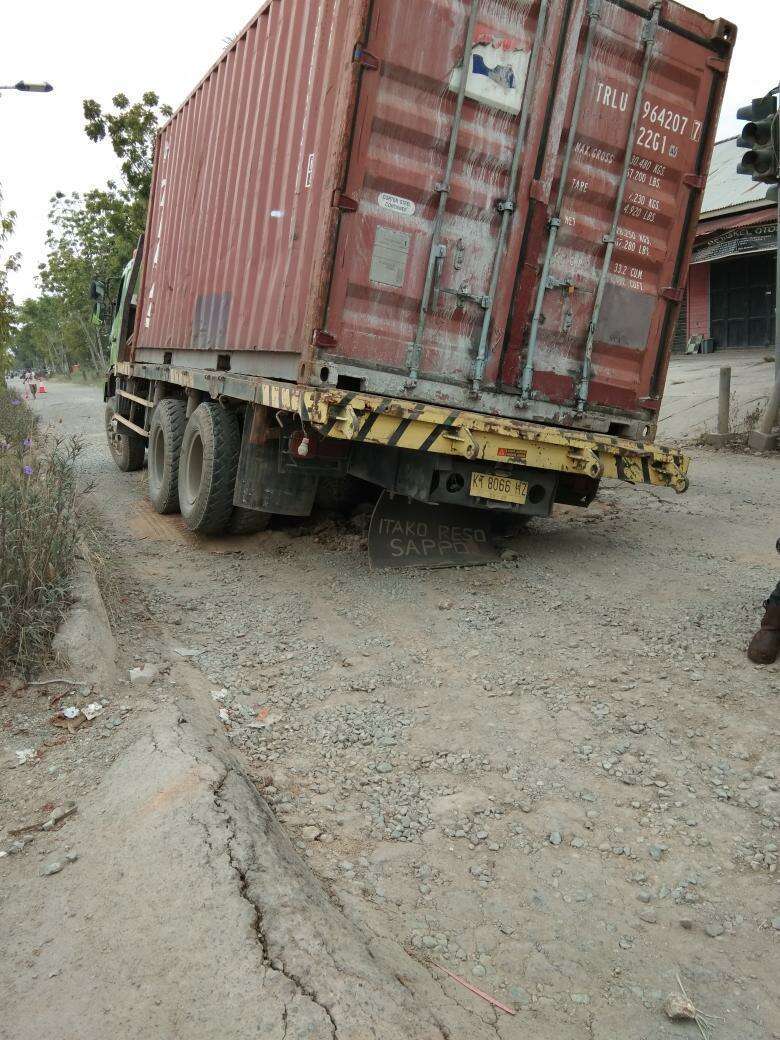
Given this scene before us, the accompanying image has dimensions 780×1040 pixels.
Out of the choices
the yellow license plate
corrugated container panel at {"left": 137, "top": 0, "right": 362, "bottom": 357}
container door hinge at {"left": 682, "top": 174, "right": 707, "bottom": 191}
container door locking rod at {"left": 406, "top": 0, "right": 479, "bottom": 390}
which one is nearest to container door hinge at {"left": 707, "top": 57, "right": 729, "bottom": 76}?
container door hinge at {"left": 682, "top": 174, "right": 707, "bottom": 191}

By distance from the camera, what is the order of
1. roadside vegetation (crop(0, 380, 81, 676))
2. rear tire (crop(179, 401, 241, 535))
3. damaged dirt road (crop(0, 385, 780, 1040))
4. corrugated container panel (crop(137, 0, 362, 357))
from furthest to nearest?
rear tire (crop(179, 401, 241, 535))
corrugated container panel (crop(137, 0, 362, 357))
roadside vegetation (crop(0, 380, 81, 676))
damaged dirt road (crop(0, 385, 780, 1040))

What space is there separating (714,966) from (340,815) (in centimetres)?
123

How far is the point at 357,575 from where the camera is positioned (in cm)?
521

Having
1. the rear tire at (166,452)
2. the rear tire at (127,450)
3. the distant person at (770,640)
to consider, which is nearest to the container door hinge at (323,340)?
the distant person at (770,640)

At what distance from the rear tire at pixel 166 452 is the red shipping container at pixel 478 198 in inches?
58.6

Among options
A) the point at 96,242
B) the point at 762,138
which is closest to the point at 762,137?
the point at 762,138

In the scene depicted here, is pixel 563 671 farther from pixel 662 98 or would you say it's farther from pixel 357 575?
pixel 662 98

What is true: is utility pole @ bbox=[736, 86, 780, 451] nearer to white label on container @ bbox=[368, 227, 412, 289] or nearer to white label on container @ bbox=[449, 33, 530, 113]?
white label on container @ bbox=[449, 33, 530, 113]

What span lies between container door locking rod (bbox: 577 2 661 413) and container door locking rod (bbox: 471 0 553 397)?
76 centimetres

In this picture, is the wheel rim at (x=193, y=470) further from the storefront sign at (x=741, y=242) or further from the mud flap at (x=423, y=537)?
the storefront sign at (x=741, y=242)

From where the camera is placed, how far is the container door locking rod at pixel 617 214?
196 inches

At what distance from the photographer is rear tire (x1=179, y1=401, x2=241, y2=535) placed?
580 cm

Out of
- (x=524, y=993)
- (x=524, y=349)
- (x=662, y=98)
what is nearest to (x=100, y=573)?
(x=524, y=349)

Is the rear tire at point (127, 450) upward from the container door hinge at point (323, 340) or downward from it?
downward
